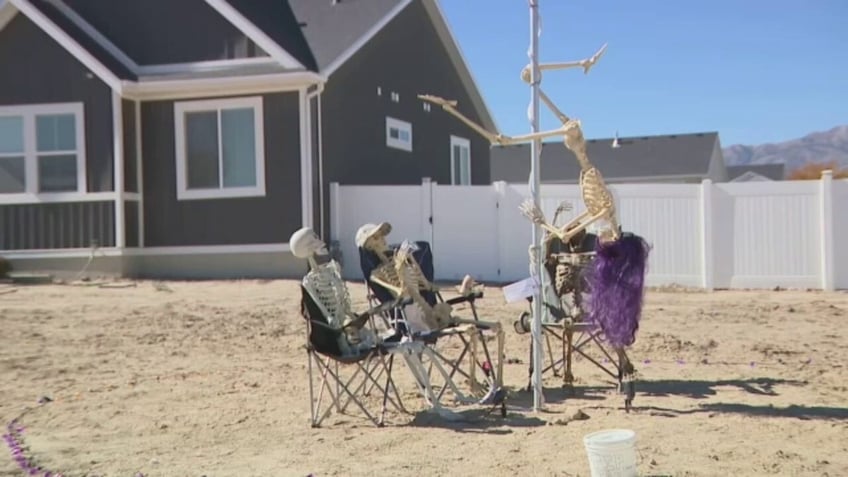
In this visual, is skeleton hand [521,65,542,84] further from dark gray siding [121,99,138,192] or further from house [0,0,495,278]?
dark gray siding [121,99,138,192]

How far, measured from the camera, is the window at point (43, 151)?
50.3 ft

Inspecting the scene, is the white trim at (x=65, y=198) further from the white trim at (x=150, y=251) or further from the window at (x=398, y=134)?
the window at (x=398, y=134)

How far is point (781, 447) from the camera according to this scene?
5.36 metres

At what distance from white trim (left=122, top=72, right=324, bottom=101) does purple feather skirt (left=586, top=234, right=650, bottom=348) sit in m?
9.44

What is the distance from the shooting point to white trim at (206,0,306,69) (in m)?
15.2

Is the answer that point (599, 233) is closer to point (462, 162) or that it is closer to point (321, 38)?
point (321, 38)

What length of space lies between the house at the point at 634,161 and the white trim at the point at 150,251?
23200 mm

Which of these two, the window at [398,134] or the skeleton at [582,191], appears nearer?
the skeleton at [582,191]

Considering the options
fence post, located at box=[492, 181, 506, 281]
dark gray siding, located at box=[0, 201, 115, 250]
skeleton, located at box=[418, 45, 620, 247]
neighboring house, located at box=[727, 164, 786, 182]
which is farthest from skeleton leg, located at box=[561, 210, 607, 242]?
neighboring house, located at box=[727, 164, 786, 182]

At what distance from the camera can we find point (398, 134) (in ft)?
63.2

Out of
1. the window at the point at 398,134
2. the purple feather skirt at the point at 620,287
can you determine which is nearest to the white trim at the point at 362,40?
the window at the point at 398,134

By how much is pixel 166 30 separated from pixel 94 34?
56.2 inches

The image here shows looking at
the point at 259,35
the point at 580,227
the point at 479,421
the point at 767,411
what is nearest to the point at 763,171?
the point at 259,35

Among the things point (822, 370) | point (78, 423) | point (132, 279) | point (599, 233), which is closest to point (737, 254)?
point (822, 370)
